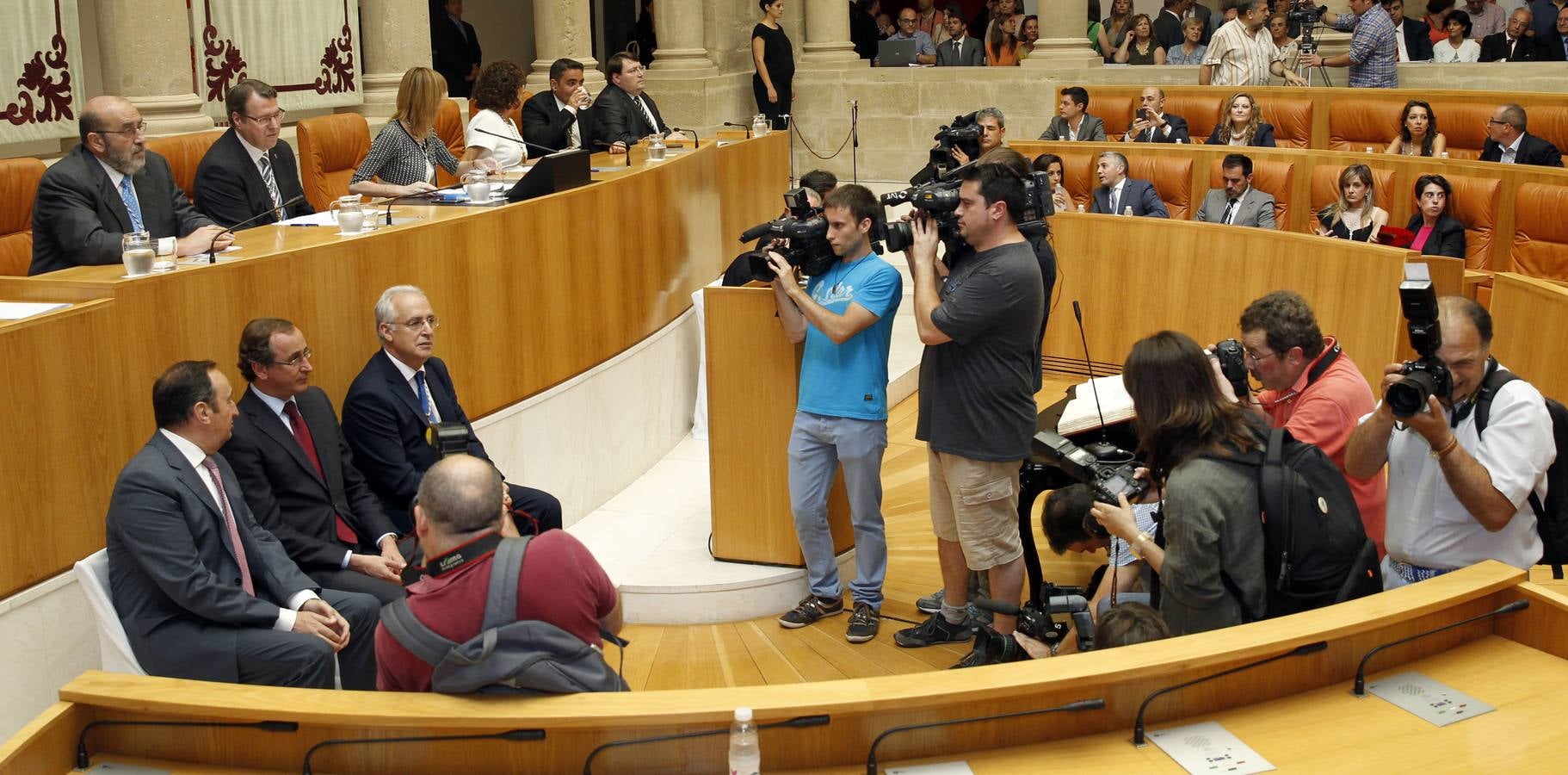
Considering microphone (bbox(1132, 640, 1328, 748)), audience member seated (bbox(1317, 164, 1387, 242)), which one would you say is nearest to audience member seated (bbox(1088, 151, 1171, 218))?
audience member seated (bbox(1317, 164, 1387, 242))

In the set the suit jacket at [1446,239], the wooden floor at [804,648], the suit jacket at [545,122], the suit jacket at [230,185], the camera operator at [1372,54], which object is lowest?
the wooden floor at [804,648]

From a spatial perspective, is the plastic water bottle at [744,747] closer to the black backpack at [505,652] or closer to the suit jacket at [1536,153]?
the black backpack at [505,652]

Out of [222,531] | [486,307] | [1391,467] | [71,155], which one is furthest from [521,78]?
[1391,467]

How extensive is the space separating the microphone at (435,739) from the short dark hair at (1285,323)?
2.17 m

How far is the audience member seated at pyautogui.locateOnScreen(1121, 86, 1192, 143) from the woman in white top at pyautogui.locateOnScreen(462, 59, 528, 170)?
4080 mm

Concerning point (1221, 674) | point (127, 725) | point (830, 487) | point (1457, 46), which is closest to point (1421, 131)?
point (1457, 46)

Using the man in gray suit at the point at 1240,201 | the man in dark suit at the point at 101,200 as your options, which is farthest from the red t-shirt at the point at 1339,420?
the man in gray suit at the point at 1240,201

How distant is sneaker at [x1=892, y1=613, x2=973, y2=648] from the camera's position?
14.9 feet

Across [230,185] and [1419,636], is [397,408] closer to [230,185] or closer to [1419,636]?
[230,185]

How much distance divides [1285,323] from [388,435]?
2.44 meters

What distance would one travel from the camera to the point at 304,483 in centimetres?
374

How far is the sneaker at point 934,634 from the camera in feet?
14.9

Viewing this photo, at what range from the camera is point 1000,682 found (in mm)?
2398

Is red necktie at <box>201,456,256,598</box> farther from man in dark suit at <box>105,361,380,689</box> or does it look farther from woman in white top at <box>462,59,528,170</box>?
woman in white top at <box>462,59,528,170</box>
